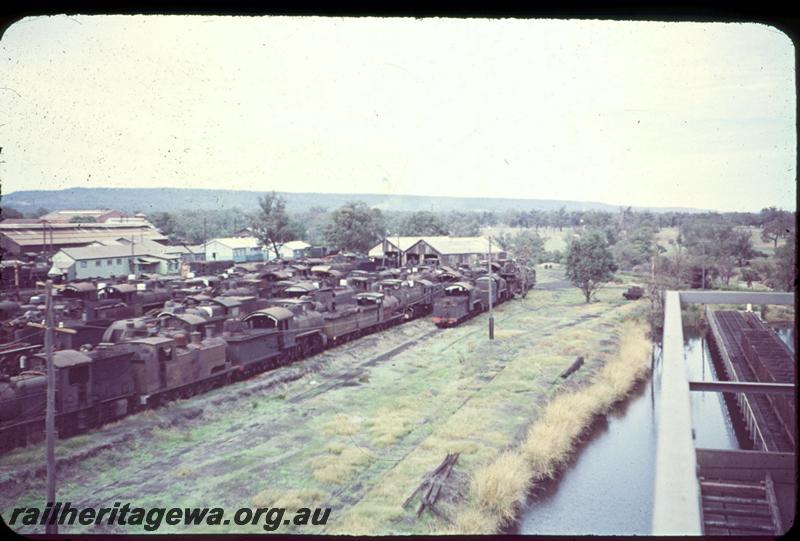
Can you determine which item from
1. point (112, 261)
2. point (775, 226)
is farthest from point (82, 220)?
point (775, 226)

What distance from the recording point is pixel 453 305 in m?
26.0

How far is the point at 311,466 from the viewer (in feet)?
36.7

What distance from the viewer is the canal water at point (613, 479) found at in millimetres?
10969

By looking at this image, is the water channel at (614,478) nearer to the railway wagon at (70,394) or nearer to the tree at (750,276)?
the railway wagon at (70,394)

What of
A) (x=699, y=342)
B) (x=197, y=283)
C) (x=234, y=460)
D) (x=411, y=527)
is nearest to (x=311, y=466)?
(x=234, y=460)

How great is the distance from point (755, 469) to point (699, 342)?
20.4 metres

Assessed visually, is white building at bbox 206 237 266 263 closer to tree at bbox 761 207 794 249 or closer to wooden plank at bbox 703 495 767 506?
tree at bbox 761 207 794 249

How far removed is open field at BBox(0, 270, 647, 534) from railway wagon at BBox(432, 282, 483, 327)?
4.84m

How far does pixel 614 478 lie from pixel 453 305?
13428 mm

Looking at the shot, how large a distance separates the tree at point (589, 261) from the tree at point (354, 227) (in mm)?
16592

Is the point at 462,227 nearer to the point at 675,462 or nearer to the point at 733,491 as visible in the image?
A: the point at 733,491

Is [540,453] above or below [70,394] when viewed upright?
below

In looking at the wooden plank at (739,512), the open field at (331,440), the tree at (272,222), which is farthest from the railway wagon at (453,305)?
the tree at (272,222)

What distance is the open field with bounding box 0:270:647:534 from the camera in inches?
388
